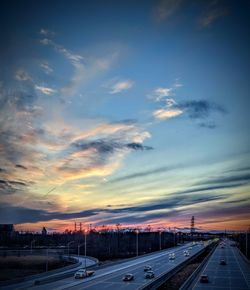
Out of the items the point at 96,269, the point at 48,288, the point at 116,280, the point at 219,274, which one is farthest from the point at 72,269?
the point at 219,274

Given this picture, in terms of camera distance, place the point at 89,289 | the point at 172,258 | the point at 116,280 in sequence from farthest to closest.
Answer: the point at 172,258
the point at 116,280
the point at 89,289

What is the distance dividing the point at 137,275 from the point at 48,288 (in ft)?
65.6

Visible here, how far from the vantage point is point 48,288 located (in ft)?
167

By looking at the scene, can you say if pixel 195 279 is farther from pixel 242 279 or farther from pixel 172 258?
pixel 172 258

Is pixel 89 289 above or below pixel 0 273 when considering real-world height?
above

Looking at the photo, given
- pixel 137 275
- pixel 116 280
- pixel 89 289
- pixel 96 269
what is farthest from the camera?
pixel 96 269

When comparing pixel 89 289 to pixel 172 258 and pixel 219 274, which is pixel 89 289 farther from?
pixel 172 258

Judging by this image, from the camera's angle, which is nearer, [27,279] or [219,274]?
[27,279]

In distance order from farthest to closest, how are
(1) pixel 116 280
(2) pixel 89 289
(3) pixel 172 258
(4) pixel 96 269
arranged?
(3) pixel 172 258, (4) pixel 96 269, (1) pixel 116 280, (2) pixel 89 289

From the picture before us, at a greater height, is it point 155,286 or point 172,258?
point 155,286

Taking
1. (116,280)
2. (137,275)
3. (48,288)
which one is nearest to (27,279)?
(48,288)

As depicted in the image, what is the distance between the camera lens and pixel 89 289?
162ft

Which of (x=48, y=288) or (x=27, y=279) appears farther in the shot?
(x=27, y=279)

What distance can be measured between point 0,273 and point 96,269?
857 inches
